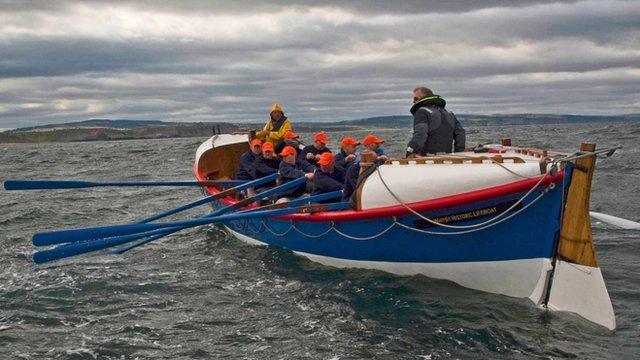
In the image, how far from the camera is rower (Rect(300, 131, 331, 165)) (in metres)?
12.7

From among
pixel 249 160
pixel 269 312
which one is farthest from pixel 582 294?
pixel 249 160

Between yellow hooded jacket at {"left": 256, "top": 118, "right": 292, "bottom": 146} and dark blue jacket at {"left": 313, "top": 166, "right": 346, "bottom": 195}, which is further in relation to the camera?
yellow hooded jacket at {"left": 256, "top": 118, "right": 292, "bottom": 146}

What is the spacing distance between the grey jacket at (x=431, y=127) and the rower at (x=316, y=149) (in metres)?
2.78

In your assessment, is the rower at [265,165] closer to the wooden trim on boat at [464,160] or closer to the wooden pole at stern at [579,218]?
the wooden trim on boat at [464,160]

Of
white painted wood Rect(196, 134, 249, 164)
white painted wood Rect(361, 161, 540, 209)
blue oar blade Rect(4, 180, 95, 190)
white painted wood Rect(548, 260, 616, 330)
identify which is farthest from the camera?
white painted wood Rect(196, 134, 249, 164)

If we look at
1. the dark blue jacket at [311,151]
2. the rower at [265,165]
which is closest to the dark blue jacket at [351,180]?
the dark blue jacket at [311,151]

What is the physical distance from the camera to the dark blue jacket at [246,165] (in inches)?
557

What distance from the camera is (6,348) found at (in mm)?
7789

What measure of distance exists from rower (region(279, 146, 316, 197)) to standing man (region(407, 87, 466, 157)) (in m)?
2.47

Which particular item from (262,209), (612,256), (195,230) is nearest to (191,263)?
(262,209)

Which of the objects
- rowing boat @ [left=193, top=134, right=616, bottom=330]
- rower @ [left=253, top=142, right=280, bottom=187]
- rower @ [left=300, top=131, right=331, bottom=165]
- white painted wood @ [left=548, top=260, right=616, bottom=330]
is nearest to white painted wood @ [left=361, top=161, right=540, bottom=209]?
rowing boat @ [left=193, top=134, right=616, bottom=330]

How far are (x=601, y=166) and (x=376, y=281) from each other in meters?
17.9

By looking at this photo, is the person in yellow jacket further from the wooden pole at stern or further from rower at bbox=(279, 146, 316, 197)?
the wooden pole at stern

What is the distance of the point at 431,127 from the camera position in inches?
403
